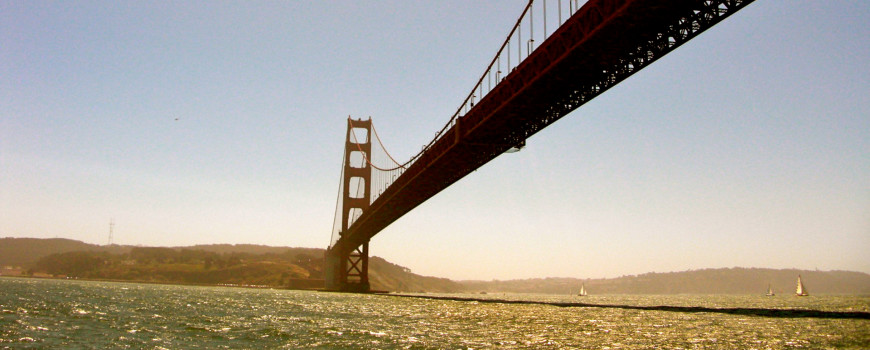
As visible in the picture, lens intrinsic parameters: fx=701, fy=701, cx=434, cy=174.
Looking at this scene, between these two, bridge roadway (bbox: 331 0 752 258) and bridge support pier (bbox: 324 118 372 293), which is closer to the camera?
bridge roadway (bbox: 331 0 752 258)

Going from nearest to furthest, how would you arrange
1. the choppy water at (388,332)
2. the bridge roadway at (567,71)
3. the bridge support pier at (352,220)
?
the choppy water at (388,332) → the bridge roadway at (567,71) → the bridge support pier at (352,220)

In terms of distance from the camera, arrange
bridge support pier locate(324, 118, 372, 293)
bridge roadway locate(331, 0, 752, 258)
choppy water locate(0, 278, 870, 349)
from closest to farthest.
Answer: choppy water locate(0, 278, 870, 349), bridge roadway locate(331, 0, 752, 258), bridge support pier locate(324, 118, 372, 293)

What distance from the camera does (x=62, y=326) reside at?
24828 millimetres

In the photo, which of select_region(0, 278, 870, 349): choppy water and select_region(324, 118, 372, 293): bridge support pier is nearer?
select_region(0, 278, 870, 349): choppy water

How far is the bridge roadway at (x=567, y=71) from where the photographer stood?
24156mm

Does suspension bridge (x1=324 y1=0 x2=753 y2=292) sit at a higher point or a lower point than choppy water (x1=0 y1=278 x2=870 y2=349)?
higher

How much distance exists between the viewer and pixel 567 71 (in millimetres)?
29703

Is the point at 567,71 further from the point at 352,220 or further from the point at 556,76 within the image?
the point at 352,220

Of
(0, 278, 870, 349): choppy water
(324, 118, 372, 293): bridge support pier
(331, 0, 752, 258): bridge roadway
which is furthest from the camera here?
(324, 118, 372, 293): bridge support pier

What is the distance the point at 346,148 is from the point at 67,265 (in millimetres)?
117753

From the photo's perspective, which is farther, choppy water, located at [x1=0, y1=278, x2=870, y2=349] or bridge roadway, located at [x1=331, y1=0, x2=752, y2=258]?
bridge roadway, located at [x1=331, y1=0, x2=752, y2=258]

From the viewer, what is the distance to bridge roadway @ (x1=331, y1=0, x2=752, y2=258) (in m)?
24.2

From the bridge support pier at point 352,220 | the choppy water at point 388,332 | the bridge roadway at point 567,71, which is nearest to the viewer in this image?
the choppy water at point 388,332

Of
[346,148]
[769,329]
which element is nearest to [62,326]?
[769,329]
